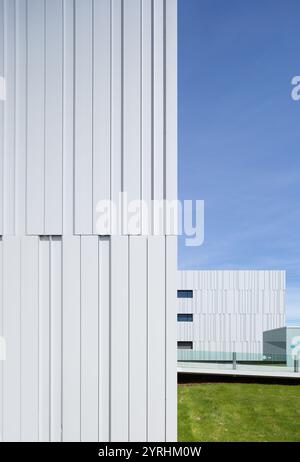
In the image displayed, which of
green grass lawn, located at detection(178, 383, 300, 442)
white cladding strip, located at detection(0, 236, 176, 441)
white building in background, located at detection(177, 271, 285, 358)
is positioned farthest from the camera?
white building in background, located at detection(177, 271, 285, 358)

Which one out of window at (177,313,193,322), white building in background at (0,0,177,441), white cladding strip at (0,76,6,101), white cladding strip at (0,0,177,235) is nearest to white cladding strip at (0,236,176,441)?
white building in background at (0,0,177,441)

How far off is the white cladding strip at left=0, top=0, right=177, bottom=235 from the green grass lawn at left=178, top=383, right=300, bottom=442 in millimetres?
7694

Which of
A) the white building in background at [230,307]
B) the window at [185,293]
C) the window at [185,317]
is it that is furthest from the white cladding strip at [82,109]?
the window at [185,317]

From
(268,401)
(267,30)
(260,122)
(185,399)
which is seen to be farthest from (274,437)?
(267,30)

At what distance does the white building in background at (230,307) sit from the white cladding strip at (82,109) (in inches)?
658

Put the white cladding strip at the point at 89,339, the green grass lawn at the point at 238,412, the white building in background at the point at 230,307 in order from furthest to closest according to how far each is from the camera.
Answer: the white building in background at the point at 230,307 → the green grass lawn at the point at 238,412 → the white cladding strip at the point at 89,339

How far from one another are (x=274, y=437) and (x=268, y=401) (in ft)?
4.18

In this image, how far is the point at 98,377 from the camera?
4.11ft

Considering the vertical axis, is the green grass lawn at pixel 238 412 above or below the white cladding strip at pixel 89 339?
below

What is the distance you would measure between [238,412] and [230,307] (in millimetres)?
10362

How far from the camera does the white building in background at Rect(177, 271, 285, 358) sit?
1777cm

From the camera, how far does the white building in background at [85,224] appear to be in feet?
4.10
